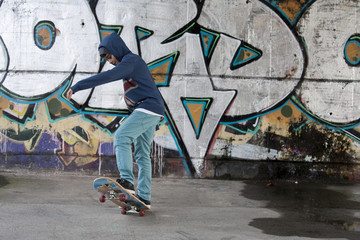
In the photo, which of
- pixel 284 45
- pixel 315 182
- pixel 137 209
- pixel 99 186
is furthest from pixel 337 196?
pixel 99 186

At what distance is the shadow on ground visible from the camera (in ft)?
13.4

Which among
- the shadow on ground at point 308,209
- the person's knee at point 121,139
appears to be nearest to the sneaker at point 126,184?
the person's knee at point 121,139

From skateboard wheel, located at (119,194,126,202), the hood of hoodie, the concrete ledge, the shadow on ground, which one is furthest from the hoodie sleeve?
the concrete ledge

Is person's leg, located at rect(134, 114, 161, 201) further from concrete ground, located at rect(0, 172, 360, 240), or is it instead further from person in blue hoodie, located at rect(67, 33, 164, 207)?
concrete ground, located at rect(0, 172, 360, 240)

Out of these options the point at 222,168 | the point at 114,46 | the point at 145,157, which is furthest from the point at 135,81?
the point at 222,168

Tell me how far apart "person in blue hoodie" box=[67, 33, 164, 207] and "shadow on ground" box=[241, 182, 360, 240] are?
1.32 m

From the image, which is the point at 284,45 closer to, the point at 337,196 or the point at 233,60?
the point at 233,60

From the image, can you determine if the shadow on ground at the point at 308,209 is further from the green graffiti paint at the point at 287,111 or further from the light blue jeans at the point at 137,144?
the light blue jeans at the point at 137,144

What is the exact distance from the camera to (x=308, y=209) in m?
5.14

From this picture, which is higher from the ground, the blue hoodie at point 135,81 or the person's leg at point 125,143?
the blue hoodie at point 135,81

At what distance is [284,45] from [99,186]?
435 centimetres

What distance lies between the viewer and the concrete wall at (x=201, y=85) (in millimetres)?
6926

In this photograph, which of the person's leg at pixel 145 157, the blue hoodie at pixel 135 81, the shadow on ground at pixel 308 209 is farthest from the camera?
the person's leg at pixel 145 157

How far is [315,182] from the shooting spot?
711cm
